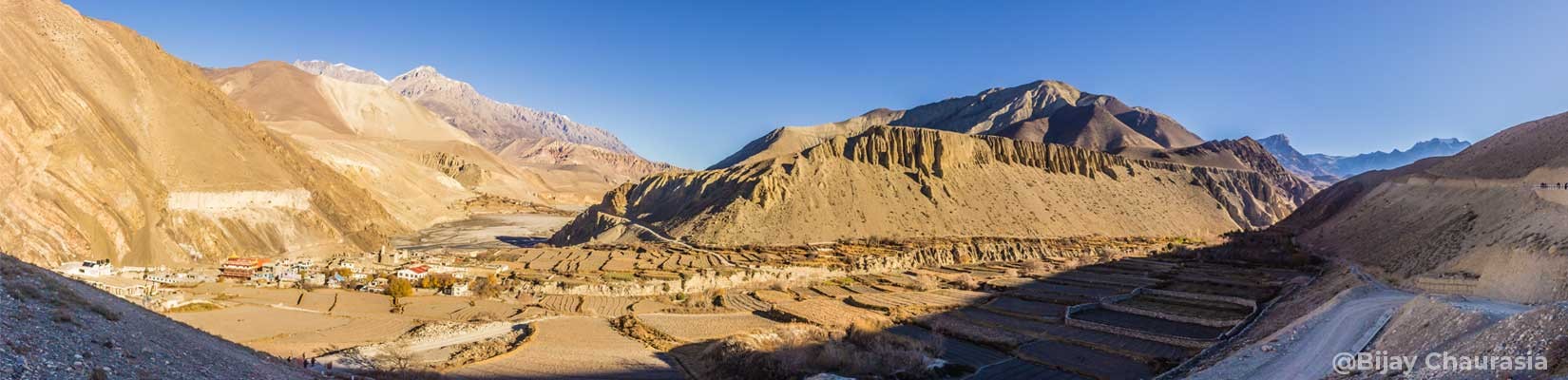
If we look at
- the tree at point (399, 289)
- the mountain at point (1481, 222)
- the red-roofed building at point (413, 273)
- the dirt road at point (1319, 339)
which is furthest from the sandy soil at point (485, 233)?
the mountain at point (1481, 222)

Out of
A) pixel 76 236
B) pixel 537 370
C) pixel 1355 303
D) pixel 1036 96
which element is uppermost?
pixel 1036 96

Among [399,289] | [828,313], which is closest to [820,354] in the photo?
[828,313]

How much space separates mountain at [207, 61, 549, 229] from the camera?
87250mm

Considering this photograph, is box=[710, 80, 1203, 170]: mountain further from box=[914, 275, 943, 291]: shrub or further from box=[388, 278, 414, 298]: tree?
box=[388, 278, 414, 298]: tree

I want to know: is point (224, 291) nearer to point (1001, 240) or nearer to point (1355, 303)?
point (1355, 303)

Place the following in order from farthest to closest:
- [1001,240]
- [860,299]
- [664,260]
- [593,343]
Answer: [1001,240], [664,260], [860,299], [593,343]

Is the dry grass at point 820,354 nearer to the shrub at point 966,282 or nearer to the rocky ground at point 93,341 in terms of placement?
the rocky ground at point 93,341

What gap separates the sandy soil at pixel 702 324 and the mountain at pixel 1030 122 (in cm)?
9702

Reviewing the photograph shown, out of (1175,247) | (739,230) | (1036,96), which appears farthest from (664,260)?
(1036,96)

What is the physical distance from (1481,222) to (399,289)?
50656 millimetres

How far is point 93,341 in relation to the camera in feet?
35.0

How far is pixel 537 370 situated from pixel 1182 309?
28083mm

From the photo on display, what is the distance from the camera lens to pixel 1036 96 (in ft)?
625

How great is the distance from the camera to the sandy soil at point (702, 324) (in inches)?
1217
